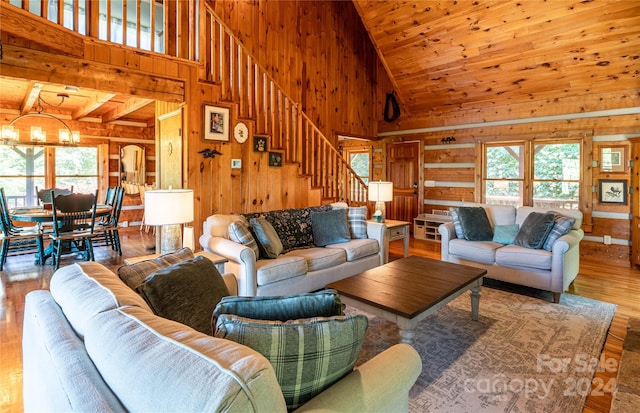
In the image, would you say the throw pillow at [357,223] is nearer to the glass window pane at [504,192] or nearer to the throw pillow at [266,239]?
the throw pillow at [266,239]

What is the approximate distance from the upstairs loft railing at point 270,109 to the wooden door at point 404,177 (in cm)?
197

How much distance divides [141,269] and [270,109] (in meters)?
3.61

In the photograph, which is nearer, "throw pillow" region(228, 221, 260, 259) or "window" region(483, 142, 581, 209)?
"throw pillow" region(228, 221, 260, 259)

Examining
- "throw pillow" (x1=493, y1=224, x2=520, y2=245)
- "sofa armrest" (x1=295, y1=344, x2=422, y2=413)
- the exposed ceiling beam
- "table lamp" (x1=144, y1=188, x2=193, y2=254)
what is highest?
the exposed ceiling beam

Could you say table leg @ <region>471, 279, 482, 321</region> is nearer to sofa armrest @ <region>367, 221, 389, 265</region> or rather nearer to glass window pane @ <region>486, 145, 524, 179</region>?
sofa armrest @ <region>367, 221, 389, 265</region>

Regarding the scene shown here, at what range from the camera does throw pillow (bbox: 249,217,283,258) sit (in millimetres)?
3428

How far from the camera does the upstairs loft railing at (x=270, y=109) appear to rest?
439cm

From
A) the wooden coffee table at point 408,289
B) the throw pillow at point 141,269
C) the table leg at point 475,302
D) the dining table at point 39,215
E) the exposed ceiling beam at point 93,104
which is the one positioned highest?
the exposed ceiling beam at point 93,104

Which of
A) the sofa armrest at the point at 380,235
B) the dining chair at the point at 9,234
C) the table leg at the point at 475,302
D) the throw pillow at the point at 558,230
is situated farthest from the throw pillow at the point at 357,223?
the dining chair at the point at 9,234

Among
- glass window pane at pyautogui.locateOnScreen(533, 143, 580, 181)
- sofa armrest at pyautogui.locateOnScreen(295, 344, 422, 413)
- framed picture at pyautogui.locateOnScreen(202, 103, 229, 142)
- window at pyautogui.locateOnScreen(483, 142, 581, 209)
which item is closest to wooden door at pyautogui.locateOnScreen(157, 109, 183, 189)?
framed picture at pyautogui.locateOnScreen(202, 103, 229, 142)

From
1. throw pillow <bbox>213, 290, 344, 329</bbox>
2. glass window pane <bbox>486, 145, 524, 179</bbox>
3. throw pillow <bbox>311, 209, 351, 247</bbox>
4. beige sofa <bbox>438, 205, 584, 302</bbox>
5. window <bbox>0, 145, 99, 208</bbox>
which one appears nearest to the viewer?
throw pillow <bbox>213, 290, 344, 329</bbox>

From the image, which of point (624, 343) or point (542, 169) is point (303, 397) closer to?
point (624, 343)

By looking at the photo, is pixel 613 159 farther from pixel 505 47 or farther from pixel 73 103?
pixel 73 103

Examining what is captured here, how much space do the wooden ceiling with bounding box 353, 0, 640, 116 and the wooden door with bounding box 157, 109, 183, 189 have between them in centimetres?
375
